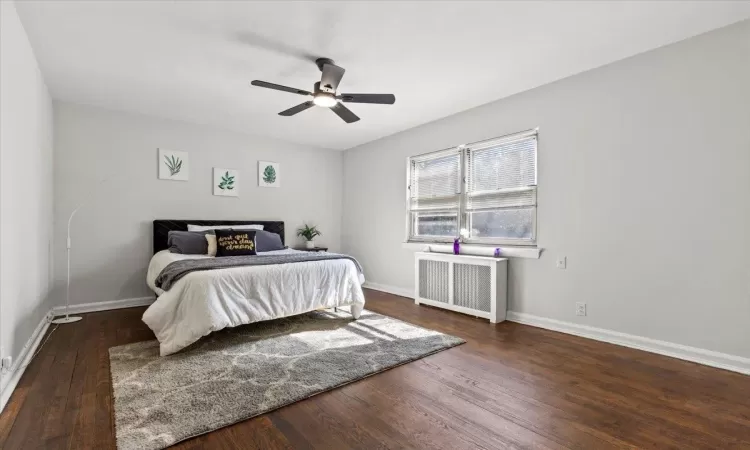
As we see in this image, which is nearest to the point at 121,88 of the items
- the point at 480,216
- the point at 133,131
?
the point at 133,131

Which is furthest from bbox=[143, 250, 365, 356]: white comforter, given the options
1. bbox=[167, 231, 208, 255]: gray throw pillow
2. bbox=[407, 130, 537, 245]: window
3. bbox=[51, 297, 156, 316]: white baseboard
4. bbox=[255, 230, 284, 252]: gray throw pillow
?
bbox=[407, 130, 537, 245]: window

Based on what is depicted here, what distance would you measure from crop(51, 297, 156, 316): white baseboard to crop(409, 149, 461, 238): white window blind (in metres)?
3.66

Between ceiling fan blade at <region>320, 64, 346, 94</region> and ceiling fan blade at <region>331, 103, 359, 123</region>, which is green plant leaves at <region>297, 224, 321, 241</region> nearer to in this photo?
ceiling fan blade at <region>331, 103, 359, 123</region>

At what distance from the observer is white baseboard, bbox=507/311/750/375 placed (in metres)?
2.51

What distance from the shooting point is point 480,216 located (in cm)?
427

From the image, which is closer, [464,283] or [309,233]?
[464,283]

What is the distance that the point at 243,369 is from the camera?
8.11ft

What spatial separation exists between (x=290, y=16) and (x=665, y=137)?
302cm

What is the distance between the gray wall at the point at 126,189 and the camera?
404 centimetres

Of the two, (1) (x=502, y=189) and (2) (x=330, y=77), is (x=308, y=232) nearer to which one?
(1) (x=502, y=189)

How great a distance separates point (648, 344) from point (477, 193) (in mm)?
2172

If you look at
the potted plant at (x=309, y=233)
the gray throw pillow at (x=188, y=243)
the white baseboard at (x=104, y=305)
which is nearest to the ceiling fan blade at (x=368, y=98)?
the gray throw pillow at (x=188, y=243)

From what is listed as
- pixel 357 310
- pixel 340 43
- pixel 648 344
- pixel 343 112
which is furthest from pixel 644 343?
pixel 340 43

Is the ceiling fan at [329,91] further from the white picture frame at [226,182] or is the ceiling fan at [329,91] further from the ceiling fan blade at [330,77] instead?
the white picture frame at [226,182]
